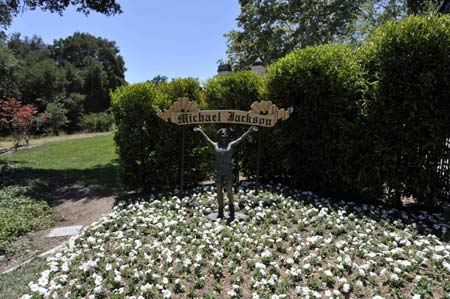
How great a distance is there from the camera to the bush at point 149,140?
248 inches

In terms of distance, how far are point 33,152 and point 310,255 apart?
47.7 feet

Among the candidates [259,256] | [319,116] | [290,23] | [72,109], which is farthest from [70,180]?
[72,109]


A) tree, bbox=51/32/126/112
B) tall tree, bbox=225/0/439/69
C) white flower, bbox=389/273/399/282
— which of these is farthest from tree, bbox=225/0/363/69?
tree, bbox=51/32/126/112

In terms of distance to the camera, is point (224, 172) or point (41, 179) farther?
point (41, 179)

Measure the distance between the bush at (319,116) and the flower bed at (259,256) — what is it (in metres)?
0.89

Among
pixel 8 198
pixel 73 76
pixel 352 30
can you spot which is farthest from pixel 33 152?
pixel 73 76

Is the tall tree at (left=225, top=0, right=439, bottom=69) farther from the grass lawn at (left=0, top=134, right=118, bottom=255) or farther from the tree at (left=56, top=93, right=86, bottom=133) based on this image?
the tree at (left=56, top=93, right=86, bottom=133)

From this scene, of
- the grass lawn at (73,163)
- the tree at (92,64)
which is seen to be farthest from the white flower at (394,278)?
the tree at (92,64)

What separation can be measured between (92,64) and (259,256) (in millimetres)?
37584

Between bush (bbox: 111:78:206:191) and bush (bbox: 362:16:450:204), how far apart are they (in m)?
3.46

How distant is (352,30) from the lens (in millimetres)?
17703

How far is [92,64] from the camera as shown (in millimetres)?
36125

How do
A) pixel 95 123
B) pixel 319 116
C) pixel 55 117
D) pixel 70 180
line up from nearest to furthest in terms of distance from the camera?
pixel 319 116 < pixel 70 180 < pixel 55 117 < pixel 95 123

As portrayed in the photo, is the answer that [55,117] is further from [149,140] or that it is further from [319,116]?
[319,116]
